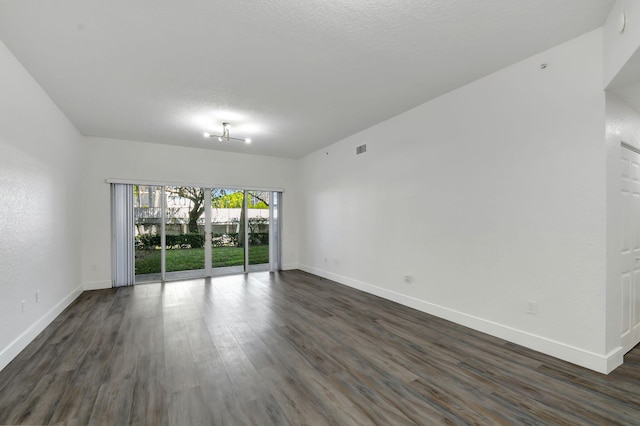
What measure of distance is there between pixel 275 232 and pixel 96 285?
3761mm

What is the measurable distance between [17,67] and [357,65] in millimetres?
3422

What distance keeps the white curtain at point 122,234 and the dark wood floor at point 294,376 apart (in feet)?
6.23

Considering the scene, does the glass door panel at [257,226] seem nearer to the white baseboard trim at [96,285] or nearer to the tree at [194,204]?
the tree at [194,204]

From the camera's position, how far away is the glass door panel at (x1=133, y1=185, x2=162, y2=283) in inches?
233

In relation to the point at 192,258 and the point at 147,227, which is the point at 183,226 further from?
the point at 192,258

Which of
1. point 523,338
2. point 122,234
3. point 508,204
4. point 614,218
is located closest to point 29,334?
point 122,234

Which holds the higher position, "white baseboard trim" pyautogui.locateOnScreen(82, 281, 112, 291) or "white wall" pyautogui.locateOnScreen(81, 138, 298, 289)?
"white wall" pyautogui.locateOnScreen(81, 138, 298, 289)

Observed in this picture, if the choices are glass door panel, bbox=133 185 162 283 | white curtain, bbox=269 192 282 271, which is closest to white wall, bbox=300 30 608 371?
white curtain, bbox=269 192 282 271

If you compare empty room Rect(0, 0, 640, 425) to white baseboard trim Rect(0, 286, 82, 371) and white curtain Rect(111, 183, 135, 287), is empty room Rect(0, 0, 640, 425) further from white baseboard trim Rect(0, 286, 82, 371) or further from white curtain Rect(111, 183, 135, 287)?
white curtain Rect(111, 183, 135, 287)

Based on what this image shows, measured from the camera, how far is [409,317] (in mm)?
3736

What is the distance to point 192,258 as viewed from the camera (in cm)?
725

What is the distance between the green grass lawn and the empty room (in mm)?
1307

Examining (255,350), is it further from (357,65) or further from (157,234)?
(157,234)

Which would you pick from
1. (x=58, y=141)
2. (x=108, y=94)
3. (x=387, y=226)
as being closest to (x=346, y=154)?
(x=387, y=226)
